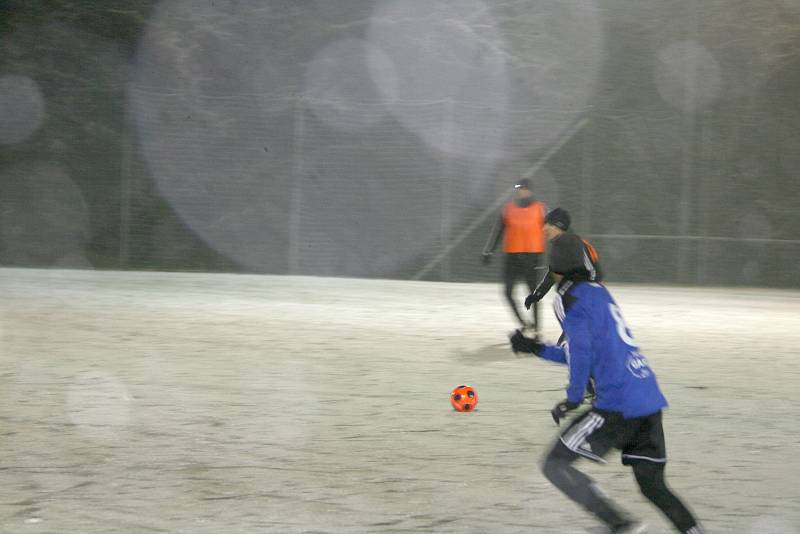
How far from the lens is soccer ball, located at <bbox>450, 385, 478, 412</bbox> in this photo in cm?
803

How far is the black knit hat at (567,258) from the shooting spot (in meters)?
4.68

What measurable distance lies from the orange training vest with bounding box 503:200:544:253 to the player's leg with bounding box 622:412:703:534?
7835 millimetres

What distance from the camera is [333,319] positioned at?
46.2 feet

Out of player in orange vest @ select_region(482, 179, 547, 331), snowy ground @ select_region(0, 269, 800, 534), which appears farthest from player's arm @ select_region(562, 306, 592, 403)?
player in orange vest @ select_region(482, 179, 547, 331)

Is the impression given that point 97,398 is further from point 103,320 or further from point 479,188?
point 479,188

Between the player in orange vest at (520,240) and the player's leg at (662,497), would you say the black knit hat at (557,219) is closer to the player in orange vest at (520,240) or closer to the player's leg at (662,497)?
the player's leg at (662,497)

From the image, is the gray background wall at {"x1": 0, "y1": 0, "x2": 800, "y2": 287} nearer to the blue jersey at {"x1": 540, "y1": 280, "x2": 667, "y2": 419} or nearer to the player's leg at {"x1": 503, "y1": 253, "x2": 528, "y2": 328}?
the player's leg at {"x1": 503, "y1": 253, "x2": 528, "y2": 328}

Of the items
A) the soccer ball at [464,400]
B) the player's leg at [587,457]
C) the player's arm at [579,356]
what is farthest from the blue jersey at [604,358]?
the soccer ball at [464,400]

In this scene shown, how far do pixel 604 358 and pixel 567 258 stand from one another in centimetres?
45

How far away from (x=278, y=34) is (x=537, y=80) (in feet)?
22.3

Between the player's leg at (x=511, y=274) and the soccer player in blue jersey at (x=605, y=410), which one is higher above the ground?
the soccer player in blue jersey at (x=605, y=410)

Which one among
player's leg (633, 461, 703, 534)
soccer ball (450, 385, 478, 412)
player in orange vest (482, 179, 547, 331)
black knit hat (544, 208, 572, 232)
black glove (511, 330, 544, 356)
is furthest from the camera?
player in orange vest (482, 179, 547, 331)

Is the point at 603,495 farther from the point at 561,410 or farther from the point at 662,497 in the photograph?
the point at 561,410

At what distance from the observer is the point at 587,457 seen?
4.56 m
